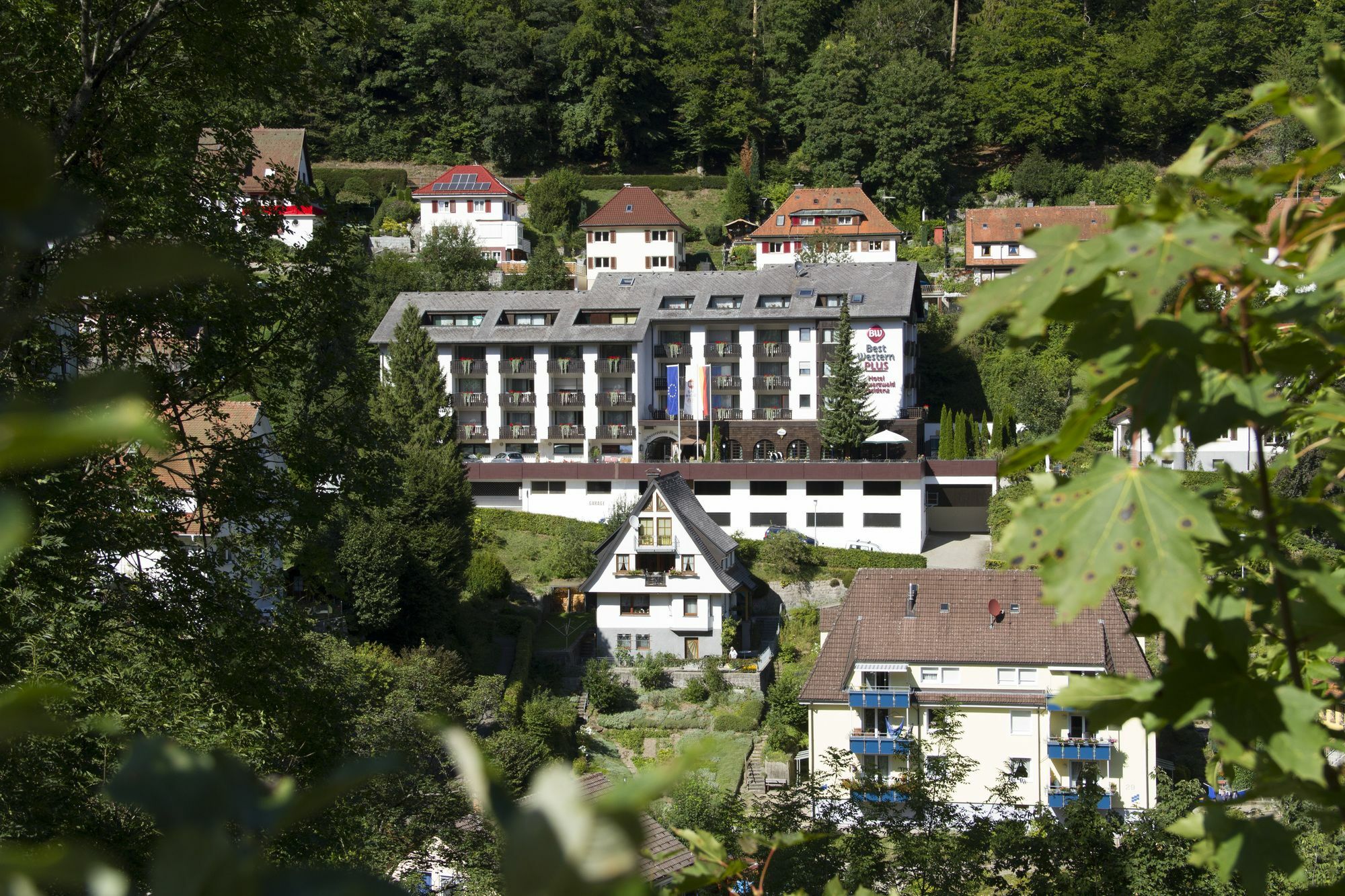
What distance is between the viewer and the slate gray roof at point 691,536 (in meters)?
29.5

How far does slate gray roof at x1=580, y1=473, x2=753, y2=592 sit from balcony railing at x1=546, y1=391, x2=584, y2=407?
6968 millimetres

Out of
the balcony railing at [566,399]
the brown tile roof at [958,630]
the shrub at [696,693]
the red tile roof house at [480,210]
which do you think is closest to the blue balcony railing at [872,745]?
the brown tile roof at [958,630]

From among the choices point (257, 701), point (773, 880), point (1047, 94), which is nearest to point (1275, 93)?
point (257, 701)

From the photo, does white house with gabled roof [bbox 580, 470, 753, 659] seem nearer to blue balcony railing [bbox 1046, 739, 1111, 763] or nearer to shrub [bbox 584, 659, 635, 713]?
shrub [bbox 584, 659, 635, 713]

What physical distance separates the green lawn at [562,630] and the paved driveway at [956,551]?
10.3 metres

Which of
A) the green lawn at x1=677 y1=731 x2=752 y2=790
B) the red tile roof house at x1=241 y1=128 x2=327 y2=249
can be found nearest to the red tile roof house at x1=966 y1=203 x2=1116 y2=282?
the red tile roof house at x1=241 y1=128 x2=327 y2=249

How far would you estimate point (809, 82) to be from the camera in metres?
63.1

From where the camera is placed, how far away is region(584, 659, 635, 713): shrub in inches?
1026

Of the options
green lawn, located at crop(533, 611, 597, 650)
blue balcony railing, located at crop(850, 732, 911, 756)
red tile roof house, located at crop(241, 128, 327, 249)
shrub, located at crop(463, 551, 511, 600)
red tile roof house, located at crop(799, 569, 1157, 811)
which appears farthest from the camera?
shrub, located at crop(463, 551, 511, 600)

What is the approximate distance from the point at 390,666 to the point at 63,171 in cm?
1331

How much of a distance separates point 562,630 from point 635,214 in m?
27.0

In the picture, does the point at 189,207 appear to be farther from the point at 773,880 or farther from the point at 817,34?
the point at 817,34

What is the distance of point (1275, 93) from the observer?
190 cm

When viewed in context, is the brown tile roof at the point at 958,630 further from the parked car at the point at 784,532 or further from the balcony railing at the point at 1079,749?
the parked car at the point at 784,532
